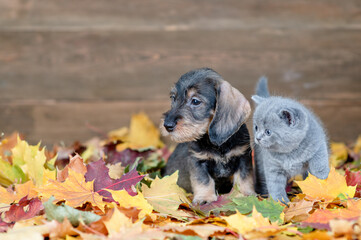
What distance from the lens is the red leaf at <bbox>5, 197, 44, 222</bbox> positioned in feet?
6.85

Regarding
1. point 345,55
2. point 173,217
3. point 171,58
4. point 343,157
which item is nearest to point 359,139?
point 343,157

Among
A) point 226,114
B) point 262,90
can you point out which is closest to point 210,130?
point 226,114

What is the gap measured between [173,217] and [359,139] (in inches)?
97.9

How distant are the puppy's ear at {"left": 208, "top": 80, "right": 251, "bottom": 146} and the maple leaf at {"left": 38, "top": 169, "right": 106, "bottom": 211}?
753 millimetres

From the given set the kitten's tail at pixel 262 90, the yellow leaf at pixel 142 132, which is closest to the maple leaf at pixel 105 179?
the kitten's tail at pixel 262 90

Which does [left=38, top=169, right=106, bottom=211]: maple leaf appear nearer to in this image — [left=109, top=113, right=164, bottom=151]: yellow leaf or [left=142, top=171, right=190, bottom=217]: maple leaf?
[left=142, top=171, right=190, bottom=217]: maple leaf

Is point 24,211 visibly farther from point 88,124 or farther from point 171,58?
point 171,58

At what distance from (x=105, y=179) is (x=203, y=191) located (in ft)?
2.09

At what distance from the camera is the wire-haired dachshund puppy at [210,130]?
242cm

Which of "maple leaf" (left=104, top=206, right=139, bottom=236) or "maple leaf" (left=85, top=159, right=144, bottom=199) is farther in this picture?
"maple leaf" (left=85, top=159, right=144, bottom=199)

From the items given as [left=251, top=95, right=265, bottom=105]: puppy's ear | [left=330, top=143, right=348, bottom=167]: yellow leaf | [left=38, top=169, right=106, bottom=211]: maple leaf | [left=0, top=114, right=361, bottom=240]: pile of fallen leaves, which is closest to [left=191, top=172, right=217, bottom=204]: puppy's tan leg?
[left=0, top=114, right=361, bottom=240]: pile of fallen leaves

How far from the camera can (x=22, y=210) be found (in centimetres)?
212

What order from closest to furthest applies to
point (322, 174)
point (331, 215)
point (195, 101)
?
1. point (331, 215)
2. point (322, 174)
3. point (195, 101)

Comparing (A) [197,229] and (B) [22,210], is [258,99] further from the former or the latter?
(B) [22,210]
